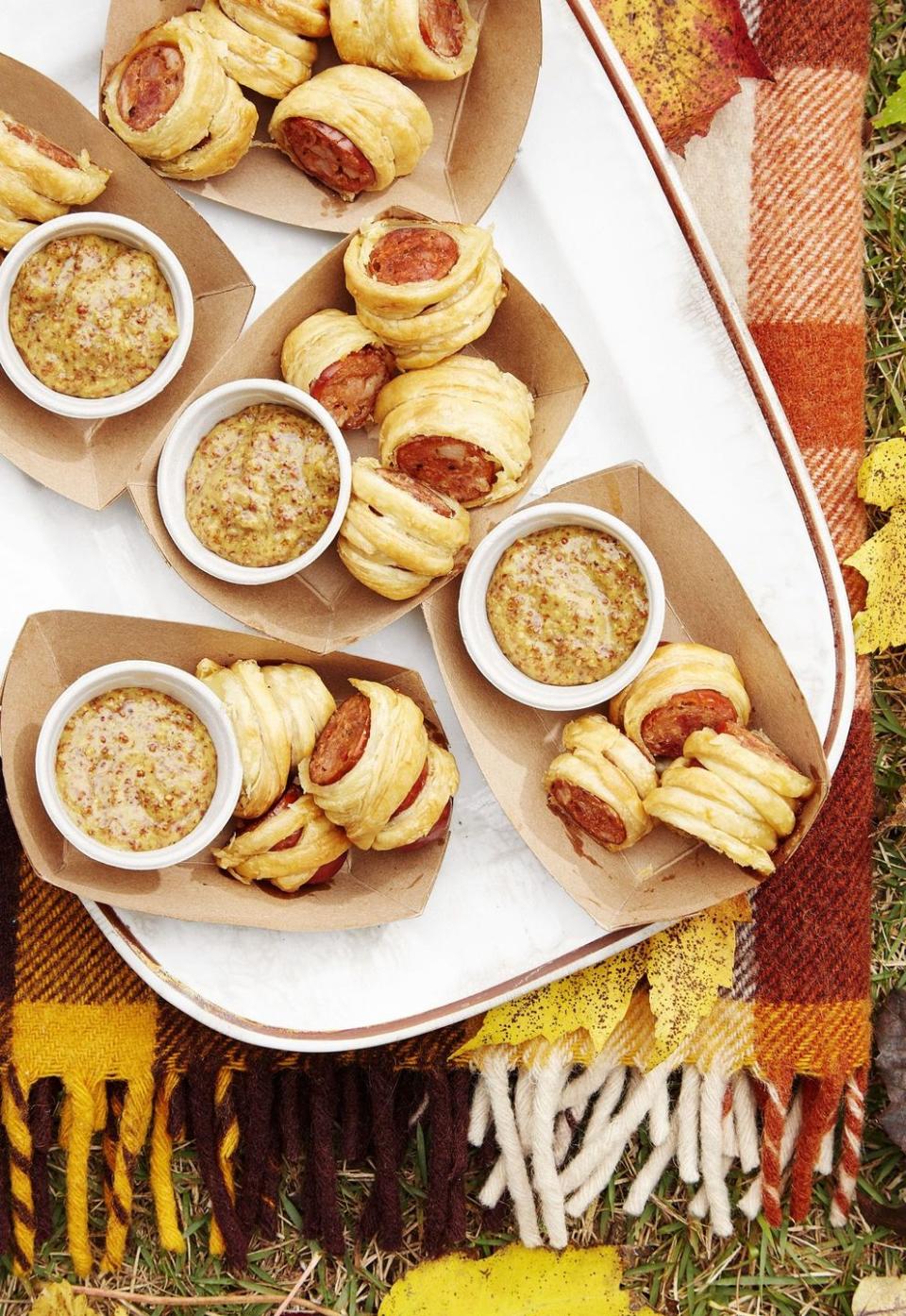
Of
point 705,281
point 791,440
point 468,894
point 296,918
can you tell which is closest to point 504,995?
point 468,894

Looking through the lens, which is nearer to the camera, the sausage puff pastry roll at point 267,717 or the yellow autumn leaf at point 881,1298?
the sausage puff pastry roll at point 267,717

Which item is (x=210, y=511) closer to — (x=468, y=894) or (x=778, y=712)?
(x=468, y=894)

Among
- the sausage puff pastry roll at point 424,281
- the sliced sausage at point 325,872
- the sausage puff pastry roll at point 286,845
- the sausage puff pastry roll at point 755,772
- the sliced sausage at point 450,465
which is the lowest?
the sliced sausage at point 325,872

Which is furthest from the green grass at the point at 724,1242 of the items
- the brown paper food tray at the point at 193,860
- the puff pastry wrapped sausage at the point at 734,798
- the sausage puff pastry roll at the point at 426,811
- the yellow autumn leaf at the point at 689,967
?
the sausage puff pastry roll at the point at 426,811

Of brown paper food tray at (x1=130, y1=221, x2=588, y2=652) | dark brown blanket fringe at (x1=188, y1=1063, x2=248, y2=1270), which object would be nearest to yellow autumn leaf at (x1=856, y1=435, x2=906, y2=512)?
brown paper food tray at (x1=130, y1=221, x2=588, y2=652)

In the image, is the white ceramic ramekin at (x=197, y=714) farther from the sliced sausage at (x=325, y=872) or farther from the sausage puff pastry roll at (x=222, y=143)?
the sausage puff pastry roll at (x=222, y=143)
